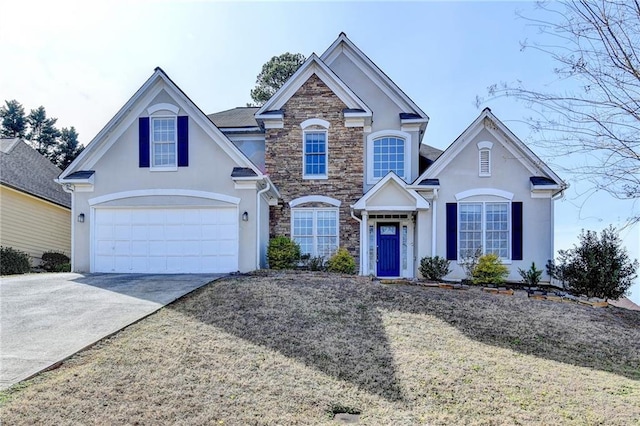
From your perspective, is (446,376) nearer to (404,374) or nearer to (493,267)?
(404,374)

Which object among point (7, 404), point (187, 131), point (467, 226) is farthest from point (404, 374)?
point (187, 131)

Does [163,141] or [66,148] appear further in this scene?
Result: [66,148]

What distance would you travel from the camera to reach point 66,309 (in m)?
9.39

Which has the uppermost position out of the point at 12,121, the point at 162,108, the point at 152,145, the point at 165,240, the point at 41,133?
the point at 12,121

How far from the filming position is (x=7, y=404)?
17.4ft

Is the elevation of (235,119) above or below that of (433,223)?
above

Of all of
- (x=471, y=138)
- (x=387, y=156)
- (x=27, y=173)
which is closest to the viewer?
(x=471, y=138)

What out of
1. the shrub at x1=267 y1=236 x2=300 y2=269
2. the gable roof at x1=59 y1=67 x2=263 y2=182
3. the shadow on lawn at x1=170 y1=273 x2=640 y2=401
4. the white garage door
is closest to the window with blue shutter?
the gable roof at x1=59 y1=67 x2=263 y2=182

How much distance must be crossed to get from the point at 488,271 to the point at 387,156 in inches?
222

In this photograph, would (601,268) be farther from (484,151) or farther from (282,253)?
(282,253)

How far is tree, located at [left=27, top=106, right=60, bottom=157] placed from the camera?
120ft

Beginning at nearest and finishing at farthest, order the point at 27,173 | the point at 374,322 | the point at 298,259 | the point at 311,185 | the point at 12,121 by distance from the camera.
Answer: the point at 374,322 → the point at 298,259 → the point at 311,185 → the point at 27,173 → the point at 12,121

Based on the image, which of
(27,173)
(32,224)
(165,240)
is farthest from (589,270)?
(27,173)

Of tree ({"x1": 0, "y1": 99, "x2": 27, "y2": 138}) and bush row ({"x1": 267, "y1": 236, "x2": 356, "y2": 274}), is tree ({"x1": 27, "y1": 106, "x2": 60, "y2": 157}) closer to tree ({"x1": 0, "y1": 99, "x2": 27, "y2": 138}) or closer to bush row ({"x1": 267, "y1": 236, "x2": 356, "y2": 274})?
tree ({"x1": 0, "y1": 99, "x2": 27, "y2": 138})
